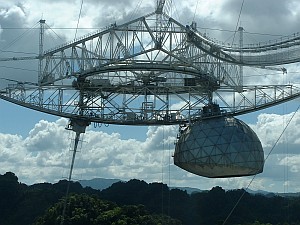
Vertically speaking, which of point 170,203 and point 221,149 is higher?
point 170,203

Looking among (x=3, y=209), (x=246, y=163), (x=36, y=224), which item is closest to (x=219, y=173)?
(x=246, y=163)

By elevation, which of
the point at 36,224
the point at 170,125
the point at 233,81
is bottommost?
the point at 36,224

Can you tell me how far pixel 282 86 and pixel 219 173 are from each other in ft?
29.4

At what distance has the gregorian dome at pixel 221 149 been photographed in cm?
5834

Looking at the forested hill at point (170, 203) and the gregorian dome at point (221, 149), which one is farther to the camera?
the forested hill at point (170, 203)

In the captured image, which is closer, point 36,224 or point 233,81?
point 233,81

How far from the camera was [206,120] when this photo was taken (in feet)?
198

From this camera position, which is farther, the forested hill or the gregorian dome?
the forested hill

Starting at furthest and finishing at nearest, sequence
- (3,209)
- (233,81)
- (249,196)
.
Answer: (249,196)
(3,209)
(233,81)

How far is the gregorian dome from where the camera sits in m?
58.3

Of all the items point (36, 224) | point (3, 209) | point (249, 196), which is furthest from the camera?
point (249, 196)

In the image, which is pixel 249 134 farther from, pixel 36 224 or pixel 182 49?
pixel 36 224

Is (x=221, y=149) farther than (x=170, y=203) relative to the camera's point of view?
No

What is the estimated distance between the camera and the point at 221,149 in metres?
58.2
